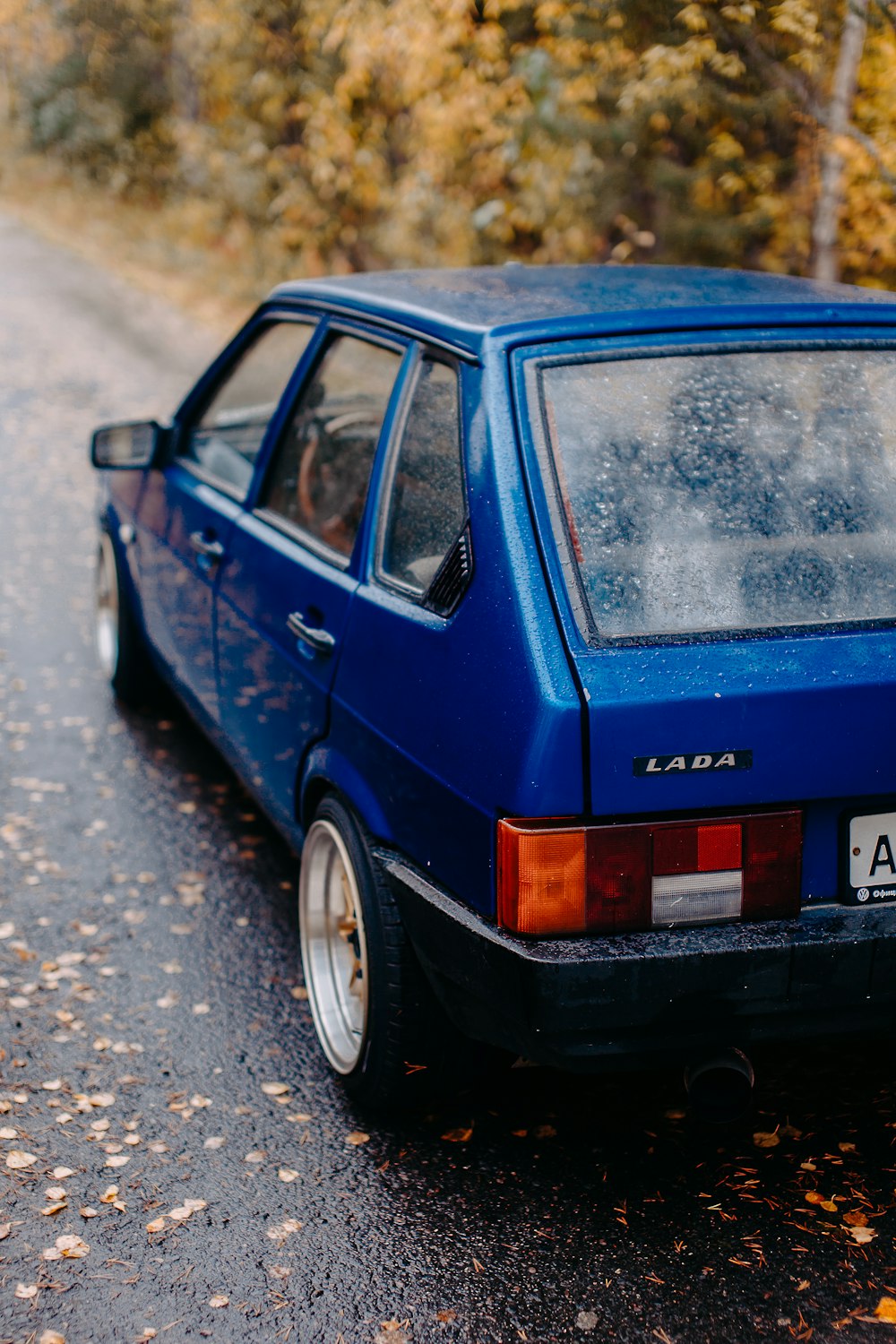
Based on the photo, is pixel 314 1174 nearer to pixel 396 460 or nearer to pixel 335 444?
pixel 396 460

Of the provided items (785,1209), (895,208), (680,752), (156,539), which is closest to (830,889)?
(680,752)

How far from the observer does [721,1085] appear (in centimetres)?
262

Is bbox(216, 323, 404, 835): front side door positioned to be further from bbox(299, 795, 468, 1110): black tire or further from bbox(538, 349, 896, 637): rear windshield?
bbox(538, 349, 896, 637): rear windshield

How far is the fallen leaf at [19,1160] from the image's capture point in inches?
121

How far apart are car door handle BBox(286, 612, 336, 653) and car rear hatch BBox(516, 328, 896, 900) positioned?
2.77 ft

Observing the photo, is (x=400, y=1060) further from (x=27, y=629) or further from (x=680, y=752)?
(x=27, y=629)

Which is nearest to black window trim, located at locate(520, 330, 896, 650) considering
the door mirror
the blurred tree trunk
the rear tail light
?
the rear tail light

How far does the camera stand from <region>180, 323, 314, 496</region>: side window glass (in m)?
4.34

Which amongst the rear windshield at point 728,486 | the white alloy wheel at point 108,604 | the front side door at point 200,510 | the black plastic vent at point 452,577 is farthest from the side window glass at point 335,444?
the white alloy wheel at point 108,604

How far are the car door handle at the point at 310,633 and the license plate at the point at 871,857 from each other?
133 centimetres

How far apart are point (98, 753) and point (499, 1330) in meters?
3.63

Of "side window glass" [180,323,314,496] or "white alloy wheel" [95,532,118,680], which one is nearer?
"side window glass" [180,323,314,496]

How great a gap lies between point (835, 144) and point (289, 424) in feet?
16.8

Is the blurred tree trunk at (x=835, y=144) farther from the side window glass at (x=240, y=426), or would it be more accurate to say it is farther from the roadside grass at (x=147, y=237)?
the roadside grass at (x=147, y=237)
